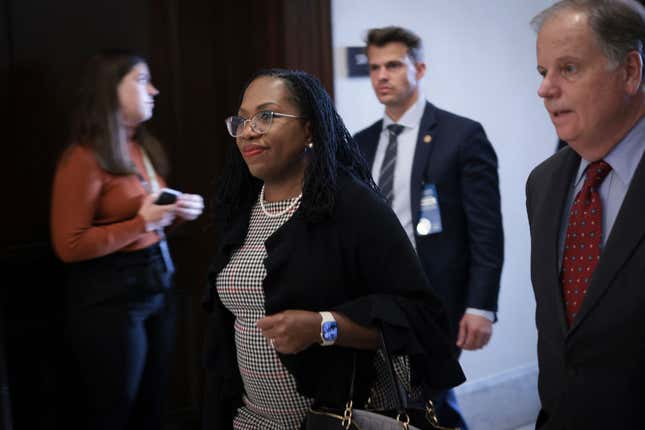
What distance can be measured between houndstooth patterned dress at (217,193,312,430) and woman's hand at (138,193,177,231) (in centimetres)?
99

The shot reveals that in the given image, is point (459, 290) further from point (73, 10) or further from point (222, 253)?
point (73, 10)

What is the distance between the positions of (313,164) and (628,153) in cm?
78

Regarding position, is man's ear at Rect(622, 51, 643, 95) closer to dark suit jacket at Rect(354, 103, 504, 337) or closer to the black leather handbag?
the black leather handbag

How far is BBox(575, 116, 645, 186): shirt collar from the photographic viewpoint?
5.38ft

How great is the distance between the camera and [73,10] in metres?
3.38

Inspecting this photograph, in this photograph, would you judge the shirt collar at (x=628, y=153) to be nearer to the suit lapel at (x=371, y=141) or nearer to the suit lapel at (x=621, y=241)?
the suit lapel at (x=621, y=241)

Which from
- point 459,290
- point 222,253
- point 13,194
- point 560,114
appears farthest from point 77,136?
point 560,114

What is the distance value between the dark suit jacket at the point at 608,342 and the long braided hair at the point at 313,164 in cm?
63

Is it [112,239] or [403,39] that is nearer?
[112,239]

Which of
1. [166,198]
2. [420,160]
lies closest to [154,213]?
[166,198]

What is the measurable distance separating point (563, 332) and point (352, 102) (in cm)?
240

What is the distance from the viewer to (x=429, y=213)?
118 inches

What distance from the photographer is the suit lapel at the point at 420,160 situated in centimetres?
302

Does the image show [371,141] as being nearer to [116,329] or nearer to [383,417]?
[116,329]
